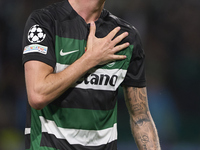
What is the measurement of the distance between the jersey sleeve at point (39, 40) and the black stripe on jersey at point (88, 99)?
24 cm

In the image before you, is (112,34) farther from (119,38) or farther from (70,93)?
(70,93)

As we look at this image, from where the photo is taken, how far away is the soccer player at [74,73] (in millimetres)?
2166

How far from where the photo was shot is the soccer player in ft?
7.11

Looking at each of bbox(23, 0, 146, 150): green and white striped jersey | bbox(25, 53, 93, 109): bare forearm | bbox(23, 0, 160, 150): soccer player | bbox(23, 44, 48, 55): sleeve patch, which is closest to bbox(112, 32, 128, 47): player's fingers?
bbox(23, 0, 160, 150): soccer player

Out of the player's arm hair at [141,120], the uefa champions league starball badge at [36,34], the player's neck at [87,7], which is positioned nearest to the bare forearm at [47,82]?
the uefa champions league starball badge at [36,34]

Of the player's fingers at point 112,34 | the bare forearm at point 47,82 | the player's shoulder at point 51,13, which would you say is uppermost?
the player's shoulder at point 51,13

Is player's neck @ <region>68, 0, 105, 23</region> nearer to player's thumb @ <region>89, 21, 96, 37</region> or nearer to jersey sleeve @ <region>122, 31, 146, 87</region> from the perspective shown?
player's thumb @ <region>89, 21, 96, 37</region>

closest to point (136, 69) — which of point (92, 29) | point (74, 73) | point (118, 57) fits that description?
point (118, 57)

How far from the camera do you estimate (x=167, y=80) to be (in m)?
5.71

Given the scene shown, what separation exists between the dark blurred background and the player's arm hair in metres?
2.56

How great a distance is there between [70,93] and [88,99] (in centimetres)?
13

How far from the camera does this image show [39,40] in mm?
2215

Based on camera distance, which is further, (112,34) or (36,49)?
(112,34)

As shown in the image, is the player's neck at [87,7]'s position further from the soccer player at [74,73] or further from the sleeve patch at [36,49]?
the sleeve patch at [36,49]
